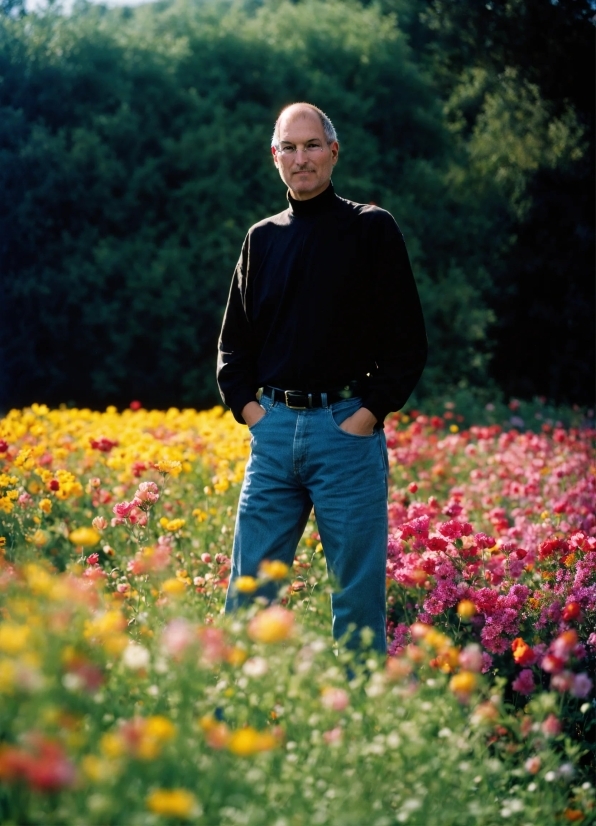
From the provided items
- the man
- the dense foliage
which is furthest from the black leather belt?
the dense foliage

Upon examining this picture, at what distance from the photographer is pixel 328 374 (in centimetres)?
295

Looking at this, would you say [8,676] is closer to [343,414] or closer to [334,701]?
[334,701]

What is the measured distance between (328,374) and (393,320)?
0.92 feet

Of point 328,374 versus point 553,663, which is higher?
point 328,374

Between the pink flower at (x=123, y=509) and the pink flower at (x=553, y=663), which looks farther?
the pink flower at (x=123, y=509)

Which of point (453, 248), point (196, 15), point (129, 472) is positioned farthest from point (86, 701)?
point (196, 15)

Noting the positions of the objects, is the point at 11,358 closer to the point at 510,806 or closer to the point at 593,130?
the point at 593,130

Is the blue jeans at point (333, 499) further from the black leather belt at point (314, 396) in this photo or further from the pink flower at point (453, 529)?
the pink flower at point (453, 529)

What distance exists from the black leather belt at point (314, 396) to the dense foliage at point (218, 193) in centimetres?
1028

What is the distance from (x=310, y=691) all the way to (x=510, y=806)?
694 millimetres

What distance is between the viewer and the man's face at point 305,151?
9.71 ft

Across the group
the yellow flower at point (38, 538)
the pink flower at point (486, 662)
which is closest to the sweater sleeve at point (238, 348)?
the yellow flower at point (38, 538)

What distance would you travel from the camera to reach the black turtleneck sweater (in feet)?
9.66

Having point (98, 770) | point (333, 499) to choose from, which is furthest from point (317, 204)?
point (98, 770)
